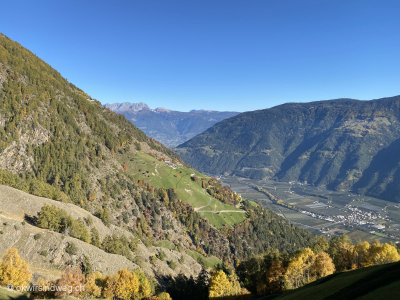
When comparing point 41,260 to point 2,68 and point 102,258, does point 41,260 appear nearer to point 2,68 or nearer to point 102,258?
point 102,258

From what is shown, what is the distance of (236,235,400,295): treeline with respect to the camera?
259 ft

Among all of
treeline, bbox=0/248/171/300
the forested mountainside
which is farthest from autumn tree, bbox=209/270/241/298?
the forested mountainside

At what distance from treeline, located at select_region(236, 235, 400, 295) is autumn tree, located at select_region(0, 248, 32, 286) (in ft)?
238

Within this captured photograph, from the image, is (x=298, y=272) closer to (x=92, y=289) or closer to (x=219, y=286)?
(x=219, y=286)

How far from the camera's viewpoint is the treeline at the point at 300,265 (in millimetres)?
78875

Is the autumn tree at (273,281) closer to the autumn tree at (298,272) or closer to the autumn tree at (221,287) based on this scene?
the autumn tree at (298,272)

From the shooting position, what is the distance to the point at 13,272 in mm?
53281

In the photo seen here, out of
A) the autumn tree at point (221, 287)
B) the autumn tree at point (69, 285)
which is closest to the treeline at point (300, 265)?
the autumn tree at point (221, 287)

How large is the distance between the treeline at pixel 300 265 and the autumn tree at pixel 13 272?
72394mm

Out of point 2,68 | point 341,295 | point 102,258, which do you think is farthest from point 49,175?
point 341,295

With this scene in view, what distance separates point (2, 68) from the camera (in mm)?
179625

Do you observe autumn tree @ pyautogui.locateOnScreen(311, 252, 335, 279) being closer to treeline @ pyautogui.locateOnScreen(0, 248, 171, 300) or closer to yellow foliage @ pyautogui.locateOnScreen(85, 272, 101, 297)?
treeline @ pyautogui.locateOnScreen(0, 248, 171, 300)

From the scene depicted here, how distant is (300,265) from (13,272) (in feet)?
270

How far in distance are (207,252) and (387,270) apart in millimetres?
145957
